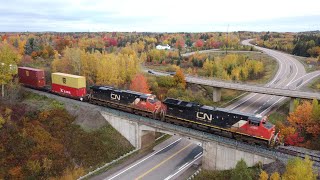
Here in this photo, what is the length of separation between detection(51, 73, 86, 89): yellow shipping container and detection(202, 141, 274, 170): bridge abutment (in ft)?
88.2

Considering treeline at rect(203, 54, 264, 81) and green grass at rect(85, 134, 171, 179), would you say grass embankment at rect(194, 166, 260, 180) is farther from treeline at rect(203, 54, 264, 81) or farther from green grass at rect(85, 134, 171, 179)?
treeline at rect(203, 54, 264, 81)

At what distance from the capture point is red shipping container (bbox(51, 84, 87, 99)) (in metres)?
52.4

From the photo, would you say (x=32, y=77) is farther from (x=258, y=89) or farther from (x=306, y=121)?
(x=306, y=121)

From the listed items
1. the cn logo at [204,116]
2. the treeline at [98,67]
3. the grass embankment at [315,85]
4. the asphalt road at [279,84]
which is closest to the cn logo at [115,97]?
the treeline at [98,67]

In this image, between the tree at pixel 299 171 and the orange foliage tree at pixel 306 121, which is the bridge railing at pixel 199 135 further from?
the orange foliage tree at pixel 306 121

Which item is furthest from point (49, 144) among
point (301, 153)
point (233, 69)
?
point (233, 69)

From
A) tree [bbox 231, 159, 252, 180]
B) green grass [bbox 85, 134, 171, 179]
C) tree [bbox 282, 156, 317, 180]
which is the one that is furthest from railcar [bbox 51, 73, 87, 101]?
tree [bbox 282, 156, 317, 180]

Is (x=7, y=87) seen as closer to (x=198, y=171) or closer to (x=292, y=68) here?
(x=198, y=171)

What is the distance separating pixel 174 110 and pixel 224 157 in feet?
A: 36.3

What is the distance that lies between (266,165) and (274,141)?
387 centimetres

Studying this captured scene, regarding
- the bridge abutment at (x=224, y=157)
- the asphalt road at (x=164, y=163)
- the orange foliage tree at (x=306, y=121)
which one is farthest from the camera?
the orange foliage tree at (x=306, y=121)

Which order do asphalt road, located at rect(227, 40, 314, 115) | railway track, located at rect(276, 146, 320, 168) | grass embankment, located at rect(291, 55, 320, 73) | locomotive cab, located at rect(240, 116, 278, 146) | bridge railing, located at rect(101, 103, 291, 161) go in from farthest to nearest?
1. grass embankment, located at rect(291, 55, 320, 73)
2. asphalt road, located at rect(227, 40, 314, 115)
3. locomotive cab, located at rect(240, 116, 278, 146)
4. bridge railing, located at rect(101, 103, 291, 161)
5. railway track, located at rect(276, 146, 320, 168)

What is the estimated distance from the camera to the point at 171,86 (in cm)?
7256

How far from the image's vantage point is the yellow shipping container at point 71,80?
51378 millimetres
